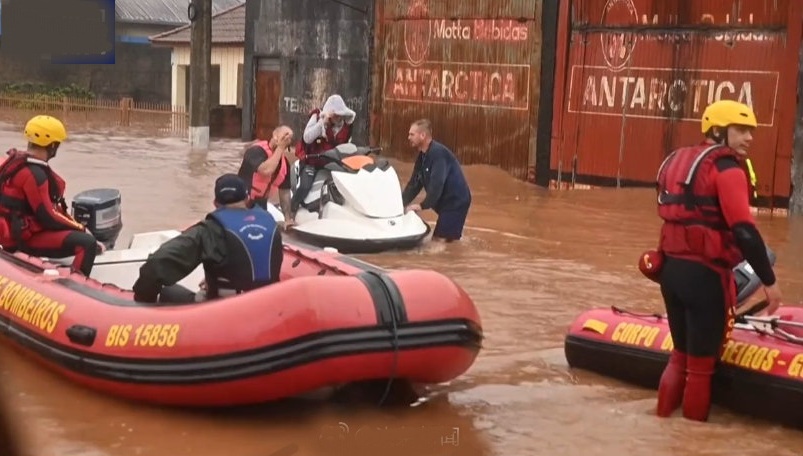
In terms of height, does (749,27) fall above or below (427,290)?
above

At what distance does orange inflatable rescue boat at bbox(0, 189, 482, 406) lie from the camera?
6.15 metres

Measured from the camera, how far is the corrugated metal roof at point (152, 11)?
4591cm

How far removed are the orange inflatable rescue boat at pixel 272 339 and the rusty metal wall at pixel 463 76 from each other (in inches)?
532

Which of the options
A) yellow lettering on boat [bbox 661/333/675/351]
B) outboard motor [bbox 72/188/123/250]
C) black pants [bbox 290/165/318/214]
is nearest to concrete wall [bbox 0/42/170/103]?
black pants [bbox 290/165/318/214]

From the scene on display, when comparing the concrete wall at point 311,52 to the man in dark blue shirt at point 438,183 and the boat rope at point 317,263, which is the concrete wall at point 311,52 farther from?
the boat rope at point 317,263

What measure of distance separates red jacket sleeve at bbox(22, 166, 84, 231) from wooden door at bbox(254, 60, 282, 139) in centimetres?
1857

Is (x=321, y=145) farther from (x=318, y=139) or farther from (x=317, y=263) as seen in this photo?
(x=317, y=263)

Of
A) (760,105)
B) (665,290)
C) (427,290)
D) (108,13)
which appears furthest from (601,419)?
(108,13)

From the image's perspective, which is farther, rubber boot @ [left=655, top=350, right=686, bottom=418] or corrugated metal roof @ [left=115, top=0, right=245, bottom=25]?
corrugated metal roof @ [left=115, top=0, right=245, bottom=25]

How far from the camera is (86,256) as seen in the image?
27.2 ft

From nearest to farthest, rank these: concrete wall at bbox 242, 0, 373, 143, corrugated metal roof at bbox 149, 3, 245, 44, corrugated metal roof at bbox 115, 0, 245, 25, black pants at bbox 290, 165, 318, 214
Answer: black pants at bbox 290, 165, 318, 214
concrete wall at bbox 242, 0, 373, 143
corrugated metal roof at bbox 149, 3, 245, 44
corrugated metal roof at bbox 115, 0, 245, 25

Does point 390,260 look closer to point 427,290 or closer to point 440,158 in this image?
point 440,158

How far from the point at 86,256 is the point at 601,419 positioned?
12.3 feet

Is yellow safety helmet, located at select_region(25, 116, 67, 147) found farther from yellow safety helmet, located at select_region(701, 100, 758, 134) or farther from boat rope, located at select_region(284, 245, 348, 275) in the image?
yellow safety helmet, located at select_region(701, 100, 758, 134)
